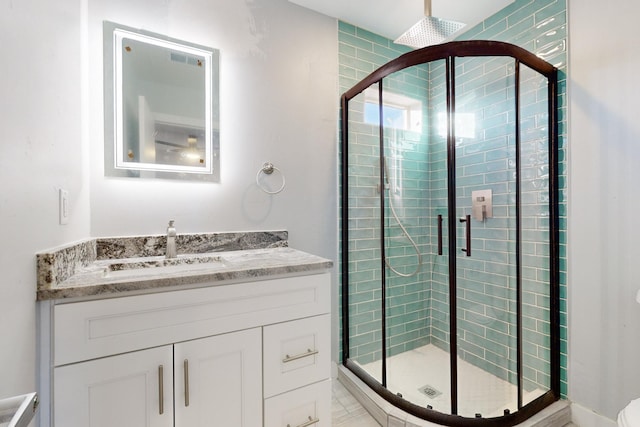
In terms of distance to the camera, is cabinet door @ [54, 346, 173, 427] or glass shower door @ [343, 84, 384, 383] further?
glass shower door @ [343, 84, 384, 383]

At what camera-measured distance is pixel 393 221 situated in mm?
2070

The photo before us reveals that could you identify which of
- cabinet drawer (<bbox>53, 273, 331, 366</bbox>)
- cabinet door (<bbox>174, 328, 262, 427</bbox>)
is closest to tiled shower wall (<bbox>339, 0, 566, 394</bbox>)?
cabinet drawer (<bbox>53, 273, 331, 366</bbox>)

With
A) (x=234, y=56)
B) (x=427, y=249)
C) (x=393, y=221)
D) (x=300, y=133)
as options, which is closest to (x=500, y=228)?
(x=427, y=249)

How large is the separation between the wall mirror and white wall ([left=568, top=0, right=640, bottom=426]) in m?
2.04

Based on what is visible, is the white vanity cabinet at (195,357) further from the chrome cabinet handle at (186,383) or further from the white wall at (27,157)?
the white wall at (27,157)

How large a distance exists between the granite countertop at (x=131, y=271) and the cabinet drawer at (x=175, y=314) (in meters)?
0.03

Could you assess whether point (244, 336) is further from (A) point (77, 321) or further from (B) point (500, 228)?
(B) point (500, 228)

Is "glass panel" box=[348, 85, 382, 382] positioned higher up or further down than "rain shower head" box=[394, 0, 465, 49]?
further down

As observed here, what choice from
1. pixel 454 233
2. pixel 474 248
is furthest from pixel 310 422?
pixel 474 248

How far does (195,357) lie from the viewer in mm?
984

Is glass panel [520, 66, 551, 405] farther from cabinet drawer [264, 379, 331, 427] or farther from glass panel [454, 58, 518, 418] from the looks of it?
cabinet drawer [264, 379, 331, 427]

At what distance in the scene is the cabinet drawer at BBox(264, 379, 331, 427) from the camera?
1118mm

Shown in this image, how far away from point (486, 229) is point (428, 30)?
129cm

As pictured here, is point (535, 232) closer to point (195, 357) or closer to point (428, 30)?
point (428, 30)
